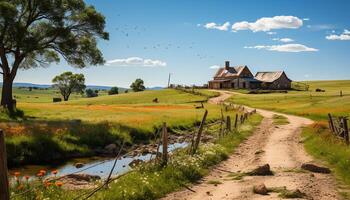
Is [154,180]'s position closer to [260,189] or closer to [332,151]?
[260,189]

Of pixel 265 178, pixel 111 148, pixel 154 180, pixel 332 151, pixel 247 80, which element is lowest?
pixel 111 148

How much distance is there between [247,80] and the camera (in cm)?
15612

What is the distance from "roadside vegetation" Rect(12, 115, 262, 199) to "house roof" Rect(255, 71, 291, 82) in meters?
138

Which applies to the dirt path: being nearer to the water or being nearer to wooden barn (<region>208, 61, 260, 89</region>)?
the water

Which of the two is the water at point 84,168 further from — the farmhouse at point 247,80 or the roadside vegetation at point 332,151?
the farmhouse at point 247,80

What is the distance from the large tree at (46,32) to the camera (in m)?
47.3

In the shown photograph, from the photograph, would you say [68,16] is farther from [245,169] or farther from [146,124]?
[245,169]

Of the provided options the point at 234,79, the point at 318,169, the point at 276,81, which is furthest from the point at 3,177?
the point at 276,81

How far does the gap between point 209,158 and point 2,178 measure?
1359 cm

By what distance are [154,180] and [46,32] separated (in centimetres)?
3834

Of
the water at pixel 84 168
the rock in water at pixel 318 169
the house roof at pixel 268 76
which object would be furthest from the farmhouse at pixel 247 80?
the rock in water at pixel 318 169

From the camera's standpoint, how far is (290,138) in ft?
113

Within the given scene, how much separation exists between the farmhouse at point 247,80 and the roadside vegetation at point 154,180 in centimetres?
13518

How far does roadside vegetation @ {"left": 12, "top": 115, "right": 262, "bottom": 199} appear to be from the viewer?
13.6 meters
